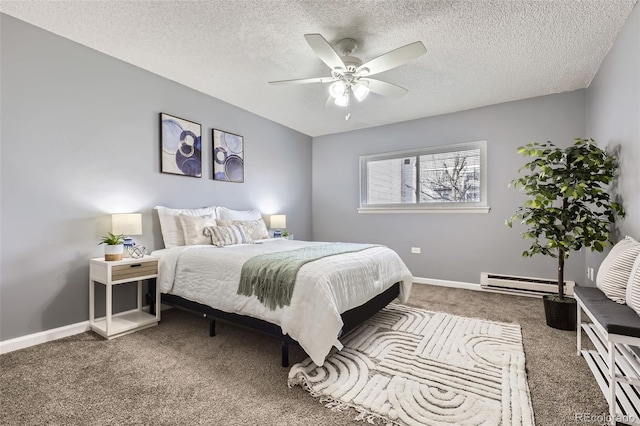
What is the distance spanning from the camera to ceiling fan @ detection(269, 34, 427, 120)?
2198 mm

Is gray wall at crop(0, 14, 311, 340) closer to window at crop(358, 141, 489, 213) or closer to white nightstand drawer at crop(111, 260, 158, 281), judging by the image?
white nightstand drawer at crop(111, 260, 158, 281)

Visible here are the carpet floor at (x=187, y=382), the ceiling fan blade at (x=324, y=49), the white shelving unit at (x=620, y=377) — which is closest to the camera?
the white shelving unit at (x=620, y=377)

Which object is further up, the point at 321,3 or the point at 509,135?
the point at 321,3

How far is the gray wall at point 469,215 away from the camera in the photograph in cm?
383

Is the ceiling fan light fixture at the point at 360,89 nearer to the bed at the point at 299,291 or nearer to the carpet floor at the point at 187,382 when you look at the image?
the bed at the point at 299,291

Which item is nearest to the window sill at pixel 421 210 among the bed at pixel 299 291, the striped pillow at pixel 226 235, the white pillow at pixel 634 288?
the bed at pixel 299 291

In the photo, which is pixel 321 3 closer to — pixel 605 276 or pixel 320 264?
pixel 320 264

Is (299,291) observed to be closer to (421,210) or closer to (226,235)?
(226,235)

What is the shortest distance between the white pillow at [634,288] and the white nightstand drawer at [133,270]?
142 inches

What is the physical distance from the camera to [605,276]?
2.03m

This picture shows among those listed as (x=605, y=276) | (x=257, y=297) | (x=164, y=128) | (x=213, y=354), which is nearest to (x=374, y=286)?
(x=257, y=297)

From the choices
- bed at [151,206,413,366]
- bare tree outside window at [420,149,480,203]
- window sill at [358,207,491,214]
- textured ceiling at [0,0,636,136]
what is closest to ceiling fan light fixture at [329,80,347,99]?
textured ceiling at [0,0,636,136]

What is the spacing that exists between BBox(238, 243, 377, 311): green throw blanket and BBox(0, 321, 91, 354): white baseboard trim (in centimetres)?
167

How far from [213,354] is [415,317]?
1.97 metres
